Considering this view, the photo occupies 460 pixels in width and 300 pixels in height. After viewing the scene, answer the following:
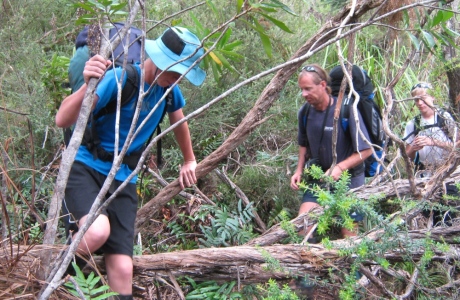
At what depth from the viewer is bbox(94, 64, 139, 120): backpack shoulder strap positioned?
3.04 metres

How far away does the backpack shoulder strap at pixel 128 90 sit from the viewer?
304 centimetres

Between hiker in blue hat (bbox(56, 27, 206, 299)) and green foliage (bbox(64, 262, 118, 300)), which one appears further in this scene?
hiker in blue hat (bbox(56, 27, 206, 299))

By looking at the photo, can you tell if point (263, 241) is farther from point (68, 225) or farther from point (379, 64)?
point (379, 64)

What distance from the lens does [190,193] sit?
5.97 metres

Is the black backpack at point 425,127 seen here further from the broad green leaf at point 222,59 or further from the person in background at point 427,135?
the broad green leaf at point 222,59

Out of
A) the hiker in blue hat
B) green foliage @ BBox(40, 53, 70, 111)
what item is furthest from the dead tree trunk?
green foliage @ BBox(40, 53, 70, 111)

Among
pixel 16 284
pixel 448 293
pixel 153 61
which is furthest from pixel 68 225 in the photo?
pixel 448 293

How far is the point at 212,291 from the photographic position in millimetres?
3756

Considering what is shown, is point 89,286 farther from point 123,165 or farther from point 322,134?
point 322,134

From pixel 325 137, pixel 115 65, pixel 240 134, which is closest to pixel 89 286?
pixel 115 65

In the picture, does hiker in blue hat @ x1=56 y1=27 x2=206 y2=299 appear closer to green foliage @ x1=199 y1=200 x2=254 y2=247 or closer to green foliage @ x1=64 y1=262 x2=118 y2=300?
green foliage @ x1=64 y1=262 x2=118 y2=300

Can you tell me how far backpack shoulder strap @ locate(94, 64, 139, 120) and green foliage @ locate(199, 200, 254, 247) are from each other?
2.10 metres

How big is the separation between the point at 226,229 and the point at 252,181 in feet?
3.56

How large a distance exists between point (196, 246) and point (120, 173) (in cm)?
210
